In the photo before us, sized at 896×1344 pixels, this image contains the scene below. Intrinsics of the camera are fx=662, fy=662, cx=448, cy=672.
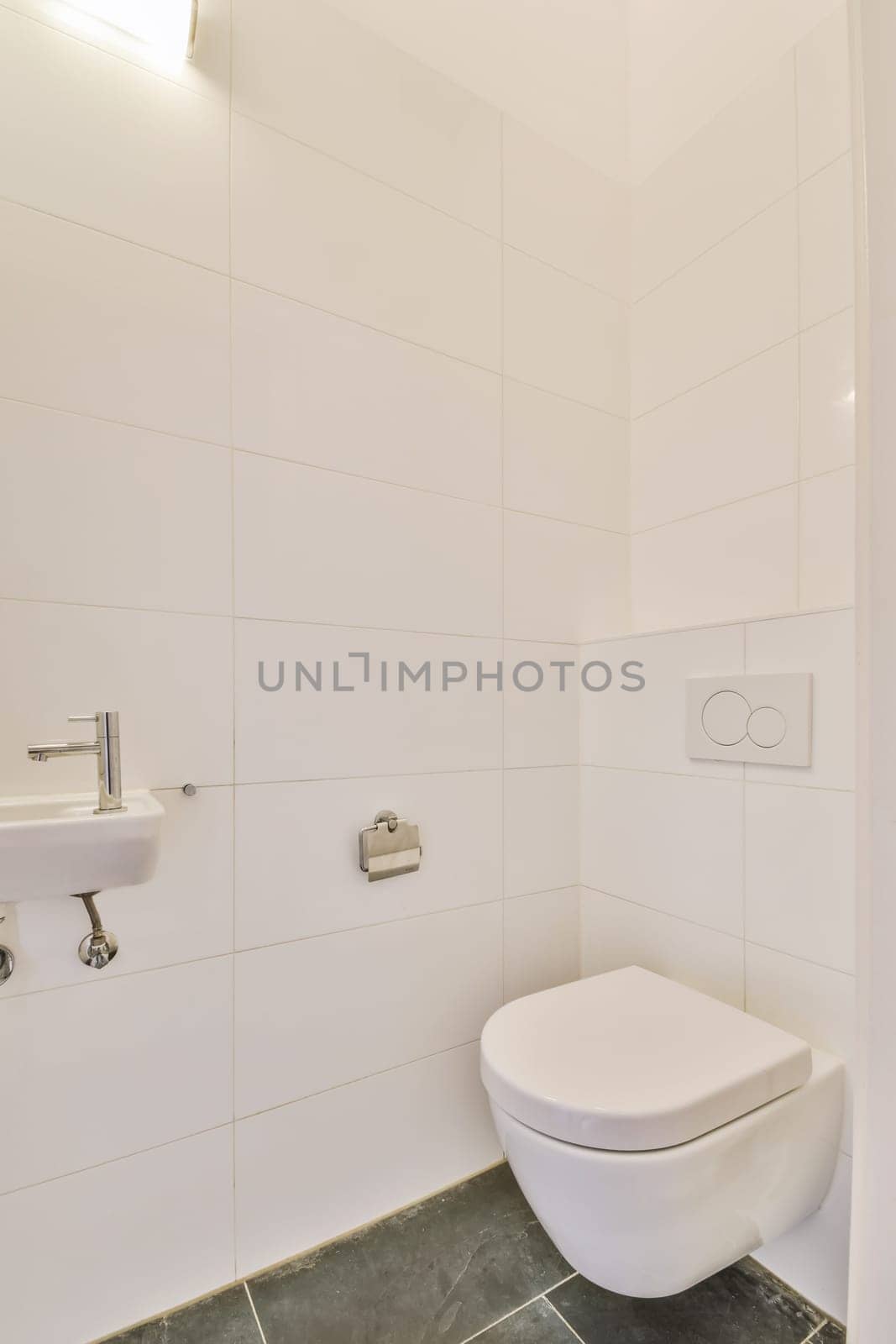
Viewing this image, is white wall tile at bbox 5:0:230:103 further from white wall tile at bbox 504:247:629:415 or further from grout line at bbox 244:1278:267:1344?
grout line at bbox 244:1278:267:1344

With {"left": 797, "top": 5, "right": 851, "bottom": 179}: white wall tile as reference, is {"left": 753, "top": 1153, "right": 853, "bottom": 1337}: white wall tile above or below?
below

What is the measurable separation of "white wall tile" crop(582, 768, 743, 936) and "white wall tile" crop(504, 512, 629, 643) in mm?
343

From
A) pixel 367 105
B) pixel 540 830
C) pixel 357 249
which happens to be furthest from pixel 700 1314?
pixel 367 105

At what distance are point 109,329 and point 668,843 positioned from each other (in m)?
1.31

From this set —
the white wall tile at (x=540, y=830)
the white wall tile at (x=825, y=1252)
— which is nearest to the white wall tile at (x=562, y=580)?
the white wall tile at (x=540, y=830)

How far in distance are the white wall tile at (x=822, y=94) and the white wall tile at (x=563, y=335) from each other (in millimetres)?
455

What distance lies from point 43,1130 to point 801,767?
1.26 metres

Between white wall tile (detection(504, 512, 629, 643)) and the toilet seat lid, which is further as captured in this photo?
white wall tile (detection(504, 512, 629, 643))

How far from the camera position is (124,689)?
3.30ft

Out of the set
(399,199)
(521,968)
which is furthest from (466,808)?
(399,199)

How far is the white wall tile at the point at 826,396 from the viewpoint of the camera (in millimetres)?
1152

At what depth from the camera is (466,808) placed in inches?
52.4

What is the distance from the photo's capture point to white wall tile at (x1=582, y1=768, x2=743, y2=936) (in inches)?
46.7

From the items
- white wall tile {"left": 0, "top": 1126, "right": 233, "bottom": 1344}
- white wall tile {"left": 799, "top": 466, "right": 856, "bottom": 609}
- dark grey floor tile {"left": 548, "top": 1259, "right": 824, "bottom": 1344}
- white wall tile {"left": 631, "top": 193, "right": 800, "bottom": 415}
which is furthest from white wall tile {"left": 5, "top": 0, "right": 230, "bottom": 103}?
dark grey floor tile {"left": 548, "top": 1259, "right": 824, "bottom": 1344}
